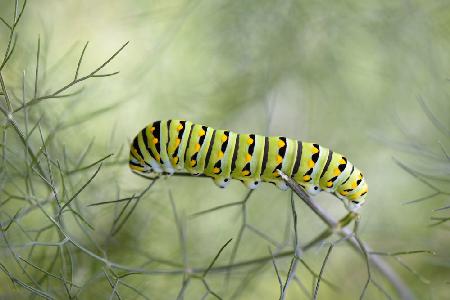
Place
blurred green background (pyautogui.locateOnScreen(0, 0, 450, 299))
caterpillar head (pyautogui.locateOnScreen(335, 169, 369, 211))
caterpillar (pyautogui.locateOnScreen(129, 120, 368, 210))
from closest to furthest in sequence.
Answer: caterpillar (pyautogui.locateOnScreen(129, 120, 368, 210)) → caterpillar head (pyautogui.locateOnScreen(335, 169, 369, 211)) → blurred green background (pyautogui.locateOnScreen(0, 0, 450, 299))

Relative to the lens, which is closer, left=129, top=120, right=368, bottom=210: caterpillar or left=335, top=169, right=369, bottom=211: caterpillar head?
left=129, top=120, right=368, bottom=210: caterpillar

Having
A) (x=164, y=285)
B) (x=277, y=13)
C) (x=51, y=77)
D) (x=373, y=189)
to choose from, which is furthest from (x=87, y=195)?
(x=373, y=189)

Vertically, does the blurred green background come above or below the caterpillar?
above

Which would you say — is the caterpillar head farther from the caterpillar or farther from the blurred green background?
the blurred green background

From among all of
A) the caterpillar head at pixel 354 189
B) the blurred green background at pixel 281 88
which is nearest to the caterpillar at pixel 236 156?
the caterpillar head at pixel 354 189

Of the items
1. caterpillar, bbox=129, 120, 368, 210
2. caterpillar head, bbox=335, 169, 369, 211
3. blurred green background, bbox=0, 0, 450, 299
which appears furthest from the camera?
blurred green background, bbox=0, 0, 450, 299

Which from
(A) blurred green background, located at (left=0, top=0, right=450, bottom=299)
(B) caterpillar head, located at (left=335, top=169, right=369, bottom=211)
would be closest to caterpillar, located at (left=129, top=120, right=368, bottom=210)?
(B) caterpillar head, located at (left=335, top=169, right=369, bottom=211)

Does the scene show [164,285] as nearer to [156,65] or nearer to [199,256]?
[199,256]

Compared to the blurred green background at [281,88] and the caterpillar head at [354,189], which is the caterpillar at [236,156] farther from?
the blurred green background at [281,88]

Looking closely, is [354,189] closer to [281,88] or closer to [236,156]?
[236,156]

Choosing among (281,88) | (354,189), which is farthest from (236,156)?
(281,88)
